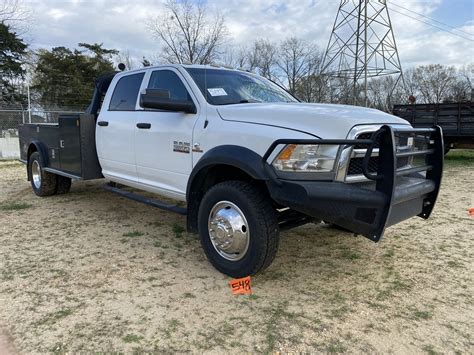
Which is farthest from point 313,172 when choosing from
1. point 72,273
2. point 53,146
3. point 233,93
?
point 53,146

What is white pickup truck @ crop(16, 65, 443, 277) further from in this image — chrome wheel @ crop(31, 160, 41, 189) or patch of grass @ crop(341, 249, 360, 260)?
chrome wheel @ crop(31, 160, 41, 189)

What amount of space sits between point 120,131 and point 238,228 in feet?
7.97

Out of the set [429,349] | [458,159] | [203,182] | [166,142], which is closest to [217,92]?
[166,142]

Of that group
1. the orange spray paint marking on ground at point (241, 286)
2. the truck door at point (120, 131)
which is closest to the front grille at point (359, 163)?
the orange spray paint marking on ground at point (241, 286)

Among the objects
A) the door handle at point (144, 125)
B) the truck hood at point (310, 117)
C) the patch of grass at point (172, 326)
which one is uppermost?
the truck hood at point (310, 117)

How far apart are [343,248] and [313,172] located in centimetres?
180

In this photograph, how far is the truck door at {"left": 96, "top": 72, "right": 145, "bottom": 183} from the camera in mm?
5020

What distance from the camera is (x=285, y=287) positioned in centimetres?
360

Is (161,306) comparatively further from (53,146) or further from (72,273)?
(53,146)

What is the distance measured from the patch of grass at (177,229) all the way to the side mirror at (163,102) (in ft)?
5.67

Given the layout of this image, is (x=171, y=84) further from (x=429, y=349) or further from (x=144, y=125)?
(x=429, y=349)

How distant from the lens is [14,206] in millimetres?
6609

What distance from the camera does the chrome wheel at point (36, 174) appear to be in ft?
24.0

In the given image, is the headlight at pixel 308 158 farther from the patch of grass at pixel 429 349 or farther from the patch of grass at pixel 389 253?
the patch of grass at pixel 389 253
